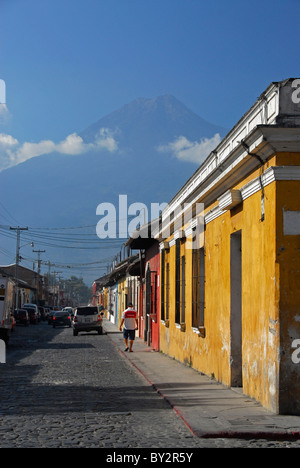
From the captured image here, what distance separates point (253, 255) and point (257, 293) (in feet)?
1.99

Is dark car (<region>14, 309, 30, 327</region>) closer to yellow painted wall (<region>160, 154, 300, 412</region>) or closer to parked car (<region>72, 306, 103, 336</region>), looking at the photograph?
parked car (<region>72, 306, 103, 336</region>)

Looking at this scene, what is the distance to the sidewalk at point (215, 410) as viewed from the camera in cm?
740

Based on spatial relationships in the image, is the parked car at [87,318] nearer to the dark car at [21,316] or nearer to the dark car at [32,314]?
the dark car at [21,316]

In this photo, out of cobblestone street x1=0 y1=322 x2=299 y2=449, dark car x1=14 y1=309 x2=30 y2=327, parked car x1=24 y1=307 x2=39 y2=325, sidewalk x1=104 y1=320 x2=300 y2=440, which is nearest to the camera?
cobblestone street x1=0 y1=322 x2=299 y2=449

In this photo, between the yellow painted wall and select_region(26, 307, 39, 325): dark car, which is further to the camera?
select_region(26, 307, 39, 325): dark car

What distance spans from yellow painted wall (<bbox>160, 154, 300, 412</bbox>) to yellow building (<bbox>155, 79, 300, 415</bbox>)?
1cm

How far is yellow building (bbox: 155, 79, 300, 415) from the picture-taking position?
8.58 meters

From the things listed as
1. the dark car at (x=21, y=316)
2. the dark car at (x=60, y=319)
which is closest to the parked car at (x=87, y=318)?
the dark car at (x=60, y=319)

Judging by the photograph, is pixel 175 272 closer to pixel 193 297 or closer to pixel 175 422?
pixel 193 297

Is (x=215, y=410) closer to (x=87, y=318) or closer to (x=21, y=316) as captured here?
(x=87, y=318)

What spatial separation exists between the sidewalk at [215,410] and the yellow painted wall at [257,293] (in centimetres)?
26

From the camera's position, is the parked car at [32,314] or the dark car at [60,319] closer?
the dark car at [60,319]

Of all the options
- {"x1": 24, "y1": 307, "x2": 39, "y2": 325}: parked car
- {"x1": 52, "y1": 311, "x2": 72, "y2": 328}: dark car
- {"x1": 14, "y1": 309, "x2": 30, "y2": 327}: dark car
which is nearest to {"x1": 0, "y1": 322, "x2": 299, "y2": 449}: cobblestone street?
{"x1": 52, "y1": 311, "x2": 72, "y2": 328}: dark car

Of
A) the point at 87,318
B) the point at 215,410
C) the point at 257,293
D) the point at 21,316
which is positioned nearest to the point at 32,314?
the point at 21,316
